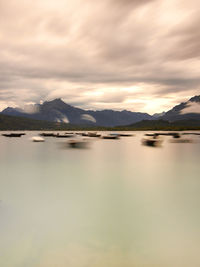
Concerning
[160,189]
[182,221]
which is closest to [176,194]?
[160,189]

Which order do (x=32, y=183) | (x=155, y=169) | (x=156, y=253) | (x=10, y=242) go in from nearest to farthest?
1. (x=156, y=253)
2. (x=10, y=242)
3. (x=32, y=183)
4. (x=155, y=169)

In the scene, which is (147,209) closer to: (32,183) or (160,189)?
(160,189)

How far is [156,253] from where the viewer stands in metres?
12.6

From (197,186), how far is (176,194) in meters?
5.61

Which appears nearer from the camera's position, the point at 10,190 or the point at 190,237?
the point at 190,237

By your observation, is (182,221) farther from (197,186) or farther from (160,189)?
(197,186)

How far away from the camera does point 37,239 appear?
14.1 meters

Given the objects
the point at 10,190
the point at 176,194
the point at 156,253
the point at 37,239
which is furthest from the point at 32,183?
the point at 156,253

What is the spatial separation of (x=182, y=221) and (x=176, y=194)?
8.49m

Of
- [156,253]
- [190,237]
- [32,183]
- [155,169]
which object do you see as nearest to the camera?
[156,253]

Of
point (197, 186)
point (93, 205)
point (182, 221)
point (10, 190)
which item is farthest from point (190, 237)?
point (10, 190)

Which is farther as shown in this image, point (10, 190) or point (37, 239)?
point (10, 190)

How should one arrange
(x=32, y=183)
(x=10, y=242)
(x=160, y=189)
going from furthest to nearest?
1. (x=32, y=183)
2. (x=160, y=189)
3. (x=10, y=242)

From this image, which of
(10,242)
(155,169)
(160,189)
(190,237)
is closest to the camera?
(10,242)
